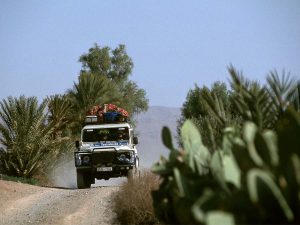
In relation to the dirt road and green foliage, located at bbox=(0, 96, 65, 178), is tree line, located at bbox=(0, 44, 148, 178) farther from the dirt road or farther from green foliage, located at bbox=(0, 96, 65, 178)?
the dirt road

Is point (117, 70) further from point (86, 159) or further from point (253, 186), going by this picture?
point (253, 186)

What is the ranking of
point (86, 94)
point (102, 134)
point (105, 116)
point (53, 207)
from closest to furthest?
point (53, 207) < point (102, 134) < point (105, 116) < point (86, 94)

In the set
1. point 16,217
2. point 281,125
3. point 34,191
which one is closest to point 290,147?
point 281,125

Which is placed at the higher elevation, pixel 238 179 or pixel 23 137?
pixel 23 137

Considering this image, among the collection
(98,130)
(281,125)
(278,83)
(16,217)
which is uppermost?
(98,130)

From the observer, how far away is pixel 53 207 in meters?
12.7

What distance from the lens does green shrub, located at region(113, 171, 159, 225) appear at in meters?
9.17

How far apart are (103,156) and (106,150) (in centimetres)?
24

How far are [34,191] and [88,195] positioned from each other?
320 cm

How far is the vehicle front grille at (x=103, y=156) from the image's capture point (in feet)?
56.9

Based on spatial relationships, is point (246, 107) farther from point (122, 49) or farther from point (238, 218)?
point (122, 49)

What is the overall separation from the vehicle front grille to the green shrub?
6530 mm

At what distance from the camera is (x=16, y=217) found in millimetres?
11555

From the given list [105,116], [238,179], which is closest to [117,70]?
[105,116]
